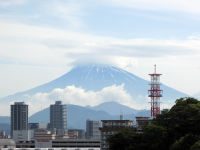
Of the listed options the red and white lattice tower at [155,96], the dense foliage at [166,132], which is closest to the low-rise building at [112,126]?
the red and white lattice tower at [155,96]

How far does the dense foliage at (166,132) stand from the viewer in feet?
299

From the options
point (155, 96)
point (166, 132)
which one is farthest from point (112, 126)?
point (166, 132)

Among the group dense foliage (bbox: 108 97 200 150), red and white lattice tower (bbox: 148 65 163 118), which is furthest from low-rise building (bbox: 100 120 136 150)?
dense foliage (bbox: 108 97 200 150)

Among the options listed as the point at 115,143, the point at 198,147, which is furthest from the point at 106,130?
the point at 198,147

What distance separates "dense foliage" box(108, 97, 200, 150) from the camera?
91.0 meters

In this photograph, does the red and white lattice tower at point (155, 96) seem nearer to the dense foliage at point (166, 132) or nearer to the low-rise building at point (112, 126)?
the low-rise building at point (112, 126)

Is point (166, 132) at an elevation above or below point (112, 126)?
above

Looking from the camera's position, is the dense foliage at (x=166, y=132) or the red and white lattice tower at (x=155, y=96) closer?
the dense foliage at (x=166, y=132)

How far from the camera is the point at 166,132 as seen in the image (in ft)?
302

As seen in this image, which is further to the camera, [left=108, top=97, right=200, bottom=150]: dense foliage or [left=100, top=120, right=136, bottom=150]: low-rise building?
[left=100, top=120, right=136, bottom=150]: low-rise building

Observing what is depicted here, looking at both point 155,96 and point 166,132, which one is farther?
point 155,96

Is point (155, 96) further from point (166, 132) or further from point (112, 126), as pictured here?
point (166, 132)

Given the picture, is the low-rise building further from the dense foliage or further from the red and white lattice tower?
the dense foliage

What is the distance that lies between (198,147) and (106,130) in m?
94.3
